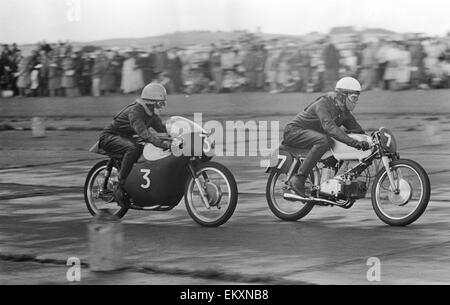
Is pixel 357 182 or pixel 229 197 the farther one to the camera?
pixel 357 182

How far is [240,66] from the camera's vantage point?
81.5 ft

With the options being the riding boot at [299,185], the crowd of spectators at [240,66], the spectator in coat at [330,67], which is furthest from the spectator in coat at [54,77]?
the riding boot at [299,185]

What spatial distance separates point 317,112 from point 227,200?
46.8 inches

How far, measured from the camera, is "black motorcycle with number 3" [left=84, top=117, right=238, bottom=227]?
1059 cm

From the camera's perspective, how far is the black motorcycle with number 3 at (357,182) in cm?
1031

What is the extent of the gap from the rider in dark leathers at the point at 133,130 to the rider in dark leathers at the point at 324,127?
1.21 meters

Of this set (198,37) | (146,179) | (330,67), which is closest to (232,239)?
(146,179)

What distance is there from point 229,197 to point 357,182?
1.19 metres

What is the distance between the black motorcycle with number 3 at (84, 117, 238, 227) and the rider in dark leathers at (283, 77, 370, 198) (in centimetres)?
73

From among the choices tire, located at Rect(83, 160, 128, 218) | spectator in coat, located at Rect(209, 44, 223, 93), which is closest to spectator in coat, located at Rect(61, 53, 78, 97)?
spectator in coat, located at Rect(209, 44, 223, 93)

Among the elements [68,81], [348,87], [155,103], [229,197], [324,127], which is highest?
[348,87]

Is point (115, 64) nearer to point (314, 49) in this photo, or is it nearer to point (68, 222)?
point (314, 49)

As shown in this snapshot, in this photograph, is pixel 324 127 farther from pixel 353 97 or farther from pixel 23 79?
pixel 23 79

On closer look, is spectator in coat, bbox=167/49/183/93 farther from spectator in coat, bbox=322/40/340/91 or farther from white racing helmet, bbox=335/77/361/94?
white racing helmet, bbox=335/77/361/94
